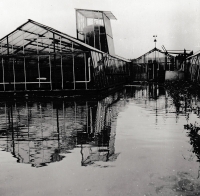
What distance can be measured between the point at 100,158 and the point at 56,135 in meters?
2.77

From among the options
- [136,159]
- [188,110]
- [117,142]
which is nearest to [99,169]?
Result: [136,159]

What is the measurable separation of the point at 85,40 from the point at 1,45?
666 inches

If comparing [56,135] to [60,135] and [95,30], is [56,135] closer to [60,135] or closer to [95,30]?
[60,135]

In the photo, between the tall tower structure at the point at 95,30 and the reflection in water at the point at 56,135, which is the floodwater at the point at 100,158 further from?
the tall tower structure at the point at 95,30

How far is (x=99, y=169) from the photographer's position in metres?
5.49

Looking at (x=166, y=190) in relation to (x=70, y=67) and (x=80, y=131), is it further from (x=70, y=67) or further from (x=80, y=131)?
(x=70, y=67)

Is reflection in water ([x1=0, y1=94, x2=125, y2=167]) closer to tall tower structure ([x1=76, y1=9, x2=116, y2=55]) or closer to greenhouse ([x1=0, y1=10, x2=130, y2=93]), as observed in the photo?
greenhouse ([x1=0, y1=10, x2=130, y2=93])

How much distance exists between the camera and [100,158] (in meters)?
6.24

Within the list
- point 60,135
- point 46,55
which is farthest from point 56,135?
point 46,55

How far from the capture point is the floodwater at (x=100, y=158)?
4660 mm

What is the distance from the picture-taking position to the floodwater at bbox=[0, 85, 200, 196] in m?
4.66

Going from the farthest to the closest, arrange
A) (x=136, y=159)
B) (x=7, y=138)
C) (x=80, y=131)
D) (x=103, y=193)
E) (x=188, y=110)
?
(x=188, y=110) → (x=80, y=131) → (x=7, y=138) → (x=136, y=159) → (x=103, y=193)

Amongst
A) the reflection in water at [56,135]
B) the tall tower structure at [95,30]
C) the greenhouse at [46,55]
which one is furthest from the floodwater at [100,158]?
the tall tower structure at [95,30]

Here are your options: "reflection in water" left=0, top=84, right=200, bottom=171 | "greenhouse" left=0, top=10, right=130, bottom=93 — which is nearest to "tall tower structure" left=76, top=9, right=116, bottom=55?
"greenhouse" left=0, top=10, right=130, bottom=93
